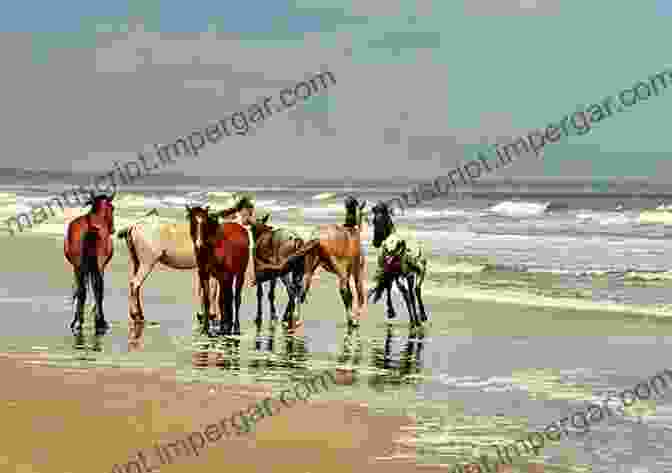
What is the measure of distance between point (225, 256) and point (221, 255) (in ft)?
0.16

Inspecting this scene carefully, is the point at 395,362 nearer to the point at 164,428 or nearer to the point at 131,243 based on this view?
the point at 164,428

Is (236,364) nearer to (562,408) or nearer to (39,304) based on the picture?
(562,408)

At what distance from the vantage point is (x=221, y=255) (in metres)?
14.4

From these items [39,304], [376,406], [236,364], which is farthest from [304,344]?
[39,304]

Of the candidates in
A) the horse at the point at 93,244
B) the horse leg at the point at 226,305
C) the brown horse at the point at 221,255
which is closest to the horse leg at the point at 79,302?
the horse at the point at 93,244

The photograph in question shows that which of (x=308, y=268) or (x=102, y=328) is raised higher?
(x=308, y=268)

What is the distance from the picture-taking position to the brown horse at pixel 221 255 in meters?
14.2

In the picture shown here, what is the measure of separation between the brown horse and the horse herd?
12 millimetres

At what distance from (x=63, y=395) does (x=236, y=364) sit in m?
2.45

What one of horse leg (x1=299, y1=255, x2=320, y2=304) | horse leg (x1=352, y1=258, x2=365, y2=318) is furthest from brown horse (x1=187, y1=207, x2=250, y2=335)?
horse leg (x1=352, y1=258, x2=365, y2=318)

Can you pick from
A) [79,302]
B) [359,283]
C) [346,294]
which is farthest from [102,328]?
[359,283]

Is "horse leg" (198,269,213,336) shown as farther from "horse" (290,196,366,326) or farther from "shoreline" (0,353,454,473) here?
"shoreline" (0,353,454,473)

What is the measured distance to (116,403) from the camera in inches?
353

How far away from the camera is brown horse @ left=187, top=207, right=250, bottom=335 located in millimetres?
14211
